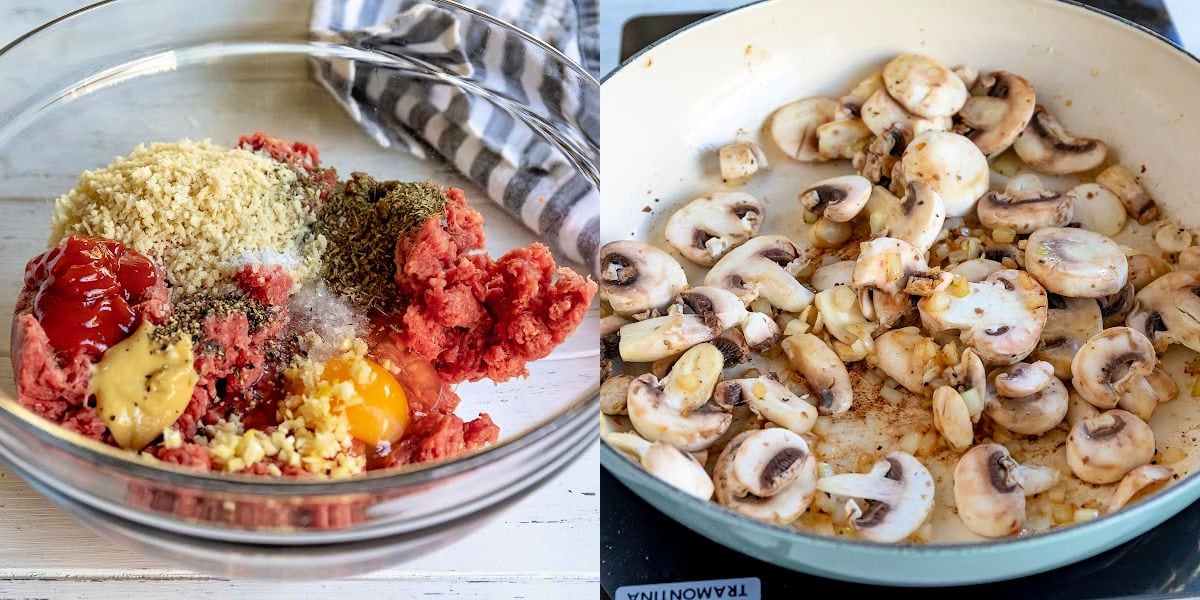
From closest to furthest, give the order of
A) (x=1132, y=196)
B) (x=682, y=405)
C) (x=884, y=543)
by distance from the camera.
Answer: (x=884, y=543) → (x=682, y=405) → (x=1132, y=196)

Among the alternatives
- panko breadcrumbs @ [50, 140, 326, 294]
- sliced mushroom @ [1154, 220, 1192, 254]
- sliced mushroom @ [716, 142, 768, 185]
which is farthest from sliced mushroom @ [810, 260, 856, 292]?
panko breadcrumbs @ [50, 140, 326, 294]

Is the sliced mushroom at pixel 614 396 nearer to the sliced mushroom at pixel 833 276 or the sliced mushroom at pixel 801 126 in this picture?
the sliced mushroom at pixel 833 276

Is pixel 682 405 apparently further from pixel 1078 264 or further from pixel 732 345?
pixel 1078 264

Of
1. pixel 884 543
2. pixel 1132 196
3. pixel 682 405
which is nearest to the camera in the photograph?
pixel 884 543

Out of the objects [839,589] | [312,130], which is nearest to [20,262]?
[312,130]

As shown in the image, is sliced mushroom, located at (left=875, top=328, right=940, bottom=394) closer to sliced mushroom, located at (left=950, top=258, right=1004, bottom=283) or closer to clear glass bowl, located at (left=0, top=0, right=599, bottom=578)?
sliced mushroom, located at (left=950, top=258, right=1004, bottom=283)

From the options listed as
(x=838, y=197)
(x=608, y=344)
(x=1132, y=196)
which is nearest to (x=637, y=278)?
(x=608, y=344)

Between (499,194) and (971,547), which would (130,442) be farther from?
(971,547)

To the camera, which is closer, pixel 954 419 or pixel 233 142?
pixel 954 419

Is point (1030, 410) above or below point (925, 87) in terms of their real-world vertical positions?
below
